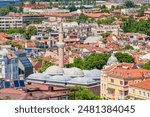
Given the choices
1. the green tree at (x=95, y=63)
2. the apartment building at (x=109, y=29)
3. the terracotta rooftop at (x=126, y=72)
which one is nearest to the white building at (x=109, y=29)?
the apartment building at (x=109, y=29)

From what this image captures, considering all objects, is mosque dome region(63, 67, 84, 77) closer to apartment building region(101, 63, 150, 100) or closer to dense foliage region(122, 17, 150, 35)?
apartment building region(101, 63, 150, 100)

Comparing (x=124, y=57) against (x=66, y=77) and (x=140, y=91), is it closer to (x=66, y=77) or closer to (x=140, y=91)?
(x=66, y=77)

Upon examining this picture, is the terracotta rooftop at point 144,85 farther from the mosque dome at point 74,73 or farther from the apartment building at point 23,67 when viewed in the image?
the apartment building at point 23,67

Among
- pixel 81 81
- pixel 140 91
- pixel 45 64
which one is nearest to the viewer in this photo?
pixel 140 91

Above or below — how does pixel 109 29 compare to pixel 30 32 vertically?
below

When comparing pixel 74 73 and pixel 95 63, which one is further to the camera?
pixel 95 63

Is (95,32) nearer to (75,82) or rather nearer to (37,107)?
(75,82)

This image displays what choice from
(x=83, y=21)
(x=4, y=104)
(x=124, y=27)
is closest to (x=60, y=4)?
(x=83, y=21)

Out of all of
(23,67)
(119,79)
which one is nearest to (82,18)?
(23,67)
